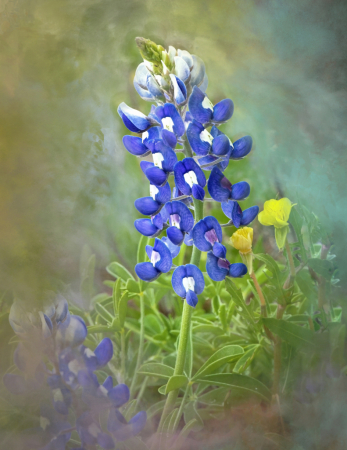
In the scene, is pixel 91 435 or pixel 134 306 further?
pixel 134 306

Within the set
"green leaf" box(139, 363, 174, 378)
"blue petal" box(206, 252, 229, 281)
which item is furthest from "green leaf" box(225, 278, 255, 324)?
"green leaf" box(139, 363, 174, 378)

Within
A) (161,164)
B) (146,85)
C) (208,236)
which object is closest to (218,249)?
(208,236)

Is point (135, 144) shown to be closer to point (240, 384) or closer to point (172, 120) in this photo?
point (172, 120)

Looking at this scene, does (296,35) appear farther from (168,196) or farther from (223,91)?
(168,196)

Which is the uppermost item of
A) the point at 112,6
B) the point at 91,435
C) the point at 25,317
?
the point at 112,6

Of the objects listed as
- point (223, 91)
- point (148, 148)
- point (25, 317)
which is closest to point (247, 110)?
point (223, 91)

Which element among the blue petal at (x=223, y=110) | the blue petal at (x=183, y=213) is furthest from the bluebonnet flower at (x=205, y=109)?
the blue petal at (x=183, y=213)
